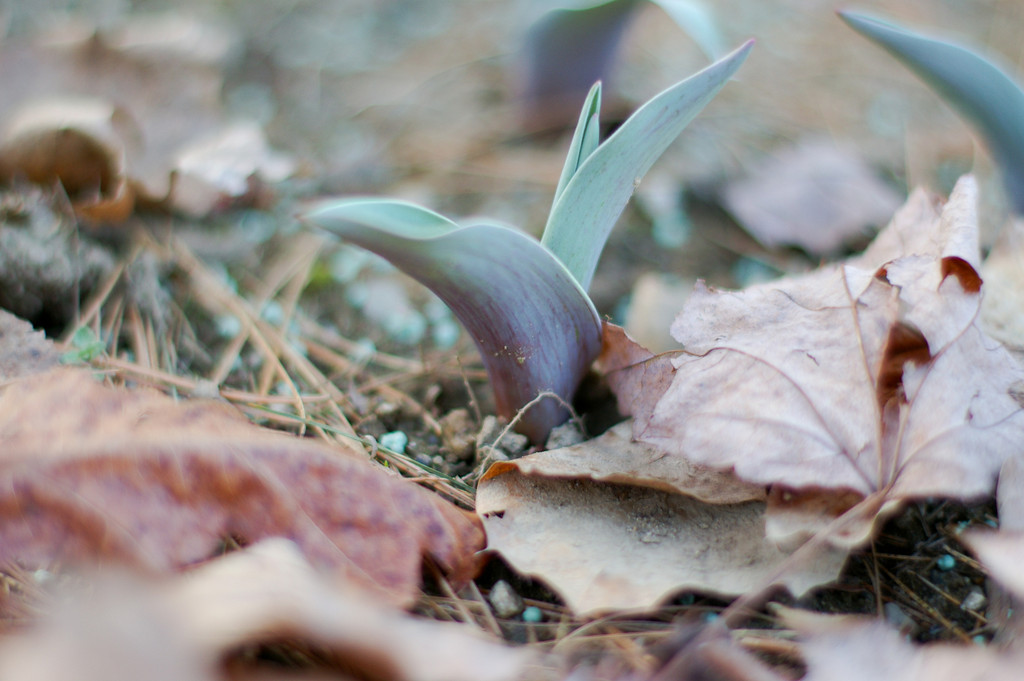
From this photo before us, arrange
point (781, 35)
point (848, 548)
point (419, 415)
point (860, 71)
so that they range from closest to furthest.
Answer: point (848, 548), point (419, 415), point (860, 71), point (781, 35)

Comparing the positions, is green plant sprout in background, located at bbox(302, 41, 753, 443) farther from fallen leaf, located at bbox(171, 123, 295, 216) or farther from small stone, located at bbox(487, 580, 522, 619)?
fallen leaf, located at bbox(171, 123, 295, 216)

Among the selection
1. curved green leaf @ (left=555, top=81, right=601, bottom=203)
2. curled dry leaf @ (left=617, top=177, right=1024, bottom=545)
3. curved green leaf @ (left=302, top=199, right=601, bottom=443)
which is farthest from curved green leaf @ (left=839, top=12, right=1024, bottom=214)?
curved green leaf @ (left=302, top=199, right=601, bottom=443)

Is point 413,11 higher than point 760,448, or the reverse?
point 413,11

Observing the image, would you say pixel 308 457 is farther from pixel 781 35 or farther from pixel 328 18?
pixel 781 35

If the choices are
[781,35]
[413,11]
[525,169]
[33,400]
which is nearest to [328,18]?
[413,11]

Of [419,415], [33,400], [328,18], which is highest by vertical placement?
[328,18]

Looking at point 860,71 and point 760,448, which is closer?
point 760,448

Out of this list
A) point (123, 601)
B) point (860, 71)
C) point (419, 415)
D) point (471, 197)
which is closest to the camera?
point (123, 601)
